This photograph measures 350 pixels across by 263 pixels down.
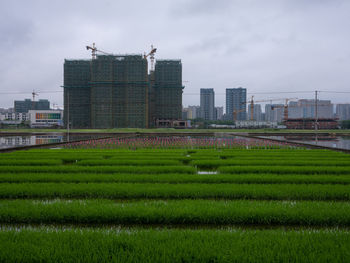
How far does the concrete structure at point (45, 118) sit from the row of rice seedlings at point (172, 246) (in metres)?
137

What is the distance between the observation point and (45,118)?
128375mm

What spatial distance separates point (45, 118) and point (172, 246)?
144046 millimetres

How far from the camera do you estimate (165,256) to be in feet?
11.4

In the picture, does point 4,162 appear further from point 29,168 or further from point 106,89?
point 106,89

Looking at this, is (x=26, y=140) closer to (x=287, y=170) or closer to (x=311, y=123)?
(x=287, y=170)

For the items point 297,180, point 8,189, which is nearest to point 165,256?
point 8,189

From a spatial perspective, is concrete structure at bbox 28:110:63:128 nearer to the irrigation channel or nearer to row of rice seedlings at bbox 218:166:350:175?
the irrigation channel

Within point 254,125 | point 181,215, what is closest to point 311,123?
point 254,125

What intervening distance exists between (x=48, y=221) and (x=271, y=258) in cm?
483

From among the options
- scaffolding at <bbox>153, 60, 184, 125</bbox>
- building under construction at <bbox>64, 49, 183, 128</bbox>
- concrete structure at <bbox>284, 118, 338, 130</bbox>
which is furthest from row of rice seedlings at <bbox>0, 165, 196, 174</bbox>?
concrete structure at <bbox>284, 118, 338, 130</bbox>

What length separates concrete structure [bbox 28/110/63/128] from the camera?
4953 inches

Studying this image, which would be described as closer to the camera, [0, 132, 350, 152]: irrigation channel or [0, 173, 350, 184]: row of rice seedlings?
[0, 173, 350, 184]: row of rice seedlings

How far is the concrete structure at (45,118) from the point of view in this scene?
126 metres

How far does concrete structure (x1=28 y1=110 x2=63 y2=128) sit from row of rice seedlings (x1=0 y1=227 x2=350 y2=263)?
136874 millimetres
